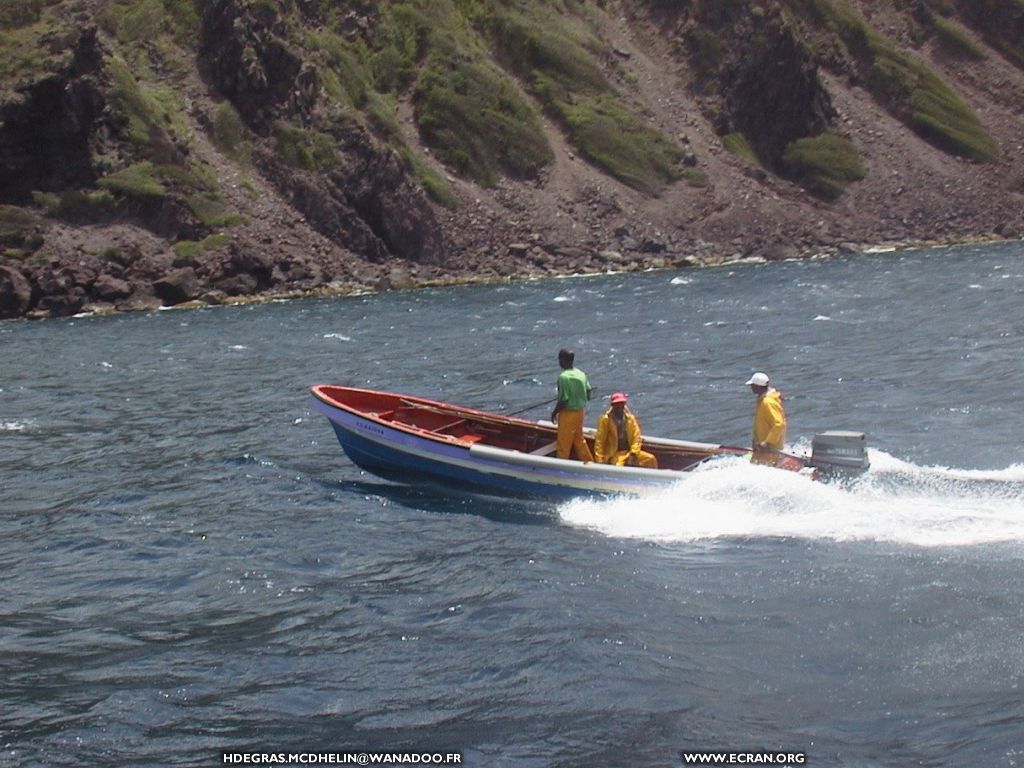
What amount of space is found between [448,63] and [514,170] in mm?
9846

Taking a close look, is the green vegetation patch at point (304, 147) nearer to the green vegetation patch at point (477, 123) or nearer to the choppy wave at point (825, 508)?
the green vegetation patch at point (477, 123)

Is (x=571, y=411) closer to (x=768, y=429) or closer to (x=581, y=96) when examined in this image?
(x=768, y=429)

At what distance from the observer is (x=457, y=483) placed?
62.8 feet

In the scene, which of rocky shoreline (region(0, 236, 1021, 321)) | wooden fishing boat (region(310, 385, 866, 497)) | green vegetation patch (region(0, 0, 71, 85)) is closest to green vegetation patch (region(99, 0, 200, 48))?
green vegetation patch (region(0, 0, 71, 85))

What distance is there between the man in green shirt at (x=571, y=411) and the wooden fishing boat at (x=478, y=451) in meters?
0.38

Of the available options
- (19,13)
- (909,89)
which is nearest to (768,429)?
(19,13)

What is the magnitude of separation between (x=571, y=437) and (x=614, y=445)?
67 cm

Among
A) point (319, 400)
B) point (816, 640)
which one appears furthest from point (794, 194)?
point (816, 640)

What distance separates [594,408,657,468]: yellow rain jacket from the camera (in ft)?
60.3

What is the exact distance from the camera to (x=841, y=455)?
17.1 metres

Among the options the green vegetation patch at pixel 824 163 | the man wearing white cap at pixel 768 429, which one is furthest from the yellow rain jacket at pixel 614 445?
the green vegetation patch at pixel 824 163

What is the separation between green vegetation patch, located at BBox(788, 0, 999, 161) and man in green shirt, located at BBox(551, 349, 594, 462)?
273ft

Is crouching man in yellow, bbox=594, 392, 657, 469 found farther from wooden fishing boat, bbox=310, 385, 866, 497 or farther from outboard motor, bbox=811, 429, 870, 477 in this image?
outboard motor, bbox=811, 429, 870, 477

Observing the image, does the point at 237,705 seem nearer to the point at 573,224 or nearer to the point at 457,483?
the point at 457,483
